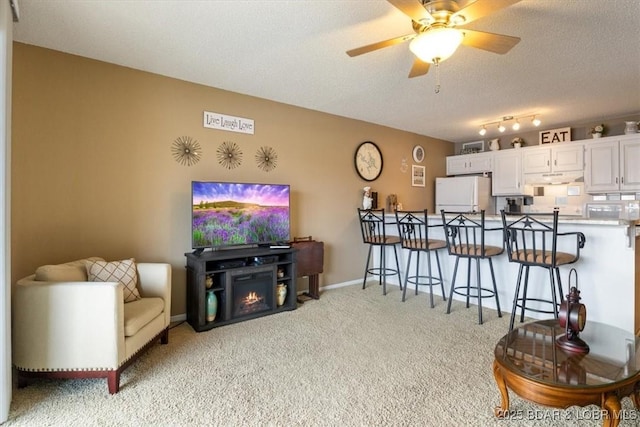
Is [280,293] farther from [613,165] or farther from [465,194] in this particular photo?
[613,165]

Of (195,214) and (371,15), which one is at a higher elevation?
(371,15)

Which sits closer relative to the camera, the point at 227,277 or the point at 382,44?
the point at 382,44

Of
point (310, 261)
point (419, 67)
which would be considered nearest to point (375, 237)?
point (310, 261)

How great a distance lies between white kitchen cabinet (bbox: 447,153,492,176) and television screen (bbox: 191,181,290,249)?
12.3ft

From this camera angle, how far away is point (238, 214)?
3.39 metres

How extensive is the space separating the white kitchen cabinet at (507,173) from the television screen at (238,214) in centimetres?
384

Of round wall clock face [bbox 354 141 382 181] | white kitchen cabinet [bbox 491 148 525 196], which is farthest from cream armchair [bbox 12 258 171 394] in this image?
white kitchen cabinet [bbox 491 148 525 196]

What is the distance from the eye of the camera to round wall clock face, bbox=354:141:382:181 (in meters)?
4.81

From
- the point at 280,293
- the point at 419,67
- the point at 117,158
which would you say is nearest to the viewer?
the point at 419,67

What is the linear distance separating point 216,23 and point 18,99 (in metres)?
1.68

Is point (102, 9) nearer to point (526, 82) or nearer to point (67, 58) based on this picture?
point (67, 58)

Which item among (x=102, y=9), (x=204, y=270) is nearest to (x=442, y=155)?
(x=204, y=270)

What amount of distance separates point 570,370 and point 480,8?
6.00 ft

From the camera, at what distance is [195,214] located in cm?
313
